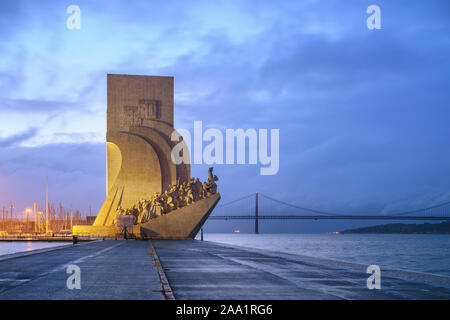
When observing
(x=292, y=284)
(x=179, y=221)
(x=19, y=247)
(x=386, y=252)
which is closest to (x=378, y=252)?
(x=386, y=252)

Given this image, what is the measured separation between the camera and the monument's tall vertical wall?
112 ft

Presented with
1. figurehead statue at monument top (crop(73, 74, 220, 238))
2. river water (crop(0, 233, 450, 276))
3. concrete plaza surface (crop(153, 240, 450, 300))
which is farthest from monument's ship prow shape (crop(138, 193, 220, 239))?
concrete plaza surface (crop(153, 240, 450, 300))

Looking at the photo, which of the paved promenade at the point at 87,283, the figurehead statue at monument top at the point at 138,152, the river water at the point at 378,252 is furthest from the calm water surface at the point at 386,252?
the paved promenade at the point at 87,283

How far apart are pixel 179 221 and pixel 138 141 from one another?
24.0 feet

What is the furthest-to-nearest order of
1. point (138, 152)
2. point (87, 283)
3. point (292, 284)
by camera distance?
point (138, 152) → point (292, 284) → point (87, 283)

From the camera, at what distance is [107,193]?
116 ft

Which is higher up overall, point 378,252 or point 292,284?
point 292,284

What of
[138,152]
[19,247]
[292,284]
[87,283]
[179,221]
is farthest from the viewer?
[138,152]

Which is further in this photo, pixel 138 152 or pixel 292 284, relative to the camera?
pixel 138 152

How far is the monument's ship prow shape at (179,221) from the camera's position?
2914 cm

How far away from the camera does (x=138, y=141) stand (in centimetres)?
3409

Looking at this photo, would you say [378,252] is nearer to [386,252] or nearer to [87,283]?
[386,252]

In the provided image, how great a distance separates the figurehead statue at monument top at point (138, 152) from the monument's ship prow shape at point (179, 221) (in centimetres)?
86
